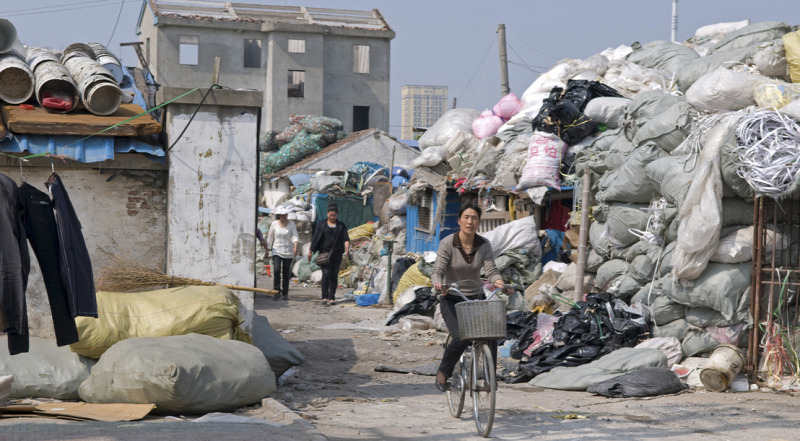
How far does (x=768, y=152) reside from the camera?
7457mm

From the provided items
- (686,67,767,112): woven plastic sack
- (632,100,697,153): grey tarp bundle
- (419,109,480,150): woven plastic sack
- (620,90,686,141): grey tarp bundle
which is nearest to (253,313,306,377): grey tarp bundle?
(632,100,697,153): grey tarp bundle

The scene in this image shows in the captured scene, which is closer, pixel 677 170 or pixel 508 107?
pixel 677 170

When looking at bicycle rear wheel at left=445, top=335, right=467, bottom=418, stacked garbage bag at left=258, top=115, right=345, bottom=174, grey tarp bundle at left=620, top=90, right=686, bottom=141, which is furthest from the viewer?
stacked garbage bag at left=258, top=115, right=345, bottom=174

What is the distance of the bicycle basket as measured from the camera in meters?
5.81

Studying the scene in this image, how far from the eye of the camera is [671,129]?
366 inches

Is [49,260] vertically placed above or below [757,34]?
below

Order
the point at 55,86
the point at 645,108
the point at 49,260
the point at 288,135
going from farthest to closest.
Answer: the point at 288,135 < the point at 645,108 < the point at 55,86 < the point at 49,260

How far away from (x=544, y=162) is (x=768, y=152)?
4.76 meters

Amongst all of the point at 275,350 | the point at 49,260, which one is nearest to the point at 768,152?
the point at 275,350

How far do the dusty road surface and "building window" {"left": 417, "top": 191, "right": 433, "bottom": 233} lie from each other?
23.1ft

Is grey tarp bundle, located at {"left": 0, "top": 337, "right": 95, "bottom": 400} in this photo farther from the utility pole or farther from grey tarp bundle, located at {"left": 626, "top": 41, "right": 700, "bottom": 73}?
the utility pole

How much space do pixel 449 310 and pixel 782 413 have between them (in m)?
2.84

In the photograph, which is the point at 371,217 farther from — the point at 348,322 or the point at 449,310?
the point at 449,310

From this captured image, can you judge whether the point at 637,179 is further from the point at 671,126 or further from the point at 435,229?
the point at 435,229
